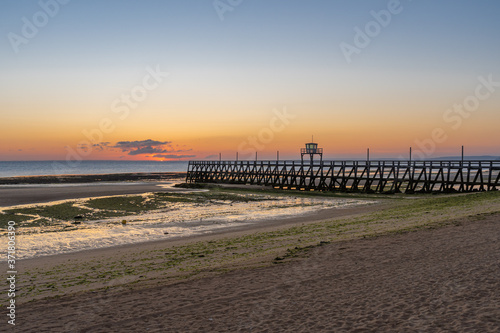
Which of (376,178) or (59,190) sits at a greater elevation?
(376,178)

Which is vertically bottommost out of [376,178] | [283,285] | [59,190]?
[59,190]

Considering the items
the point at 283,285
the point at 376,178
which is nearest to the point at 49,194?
the point at 376,178

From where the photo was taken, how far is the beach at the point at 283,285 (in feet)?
16.2

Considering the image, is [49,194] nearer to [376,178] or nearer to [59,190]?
[59,190]

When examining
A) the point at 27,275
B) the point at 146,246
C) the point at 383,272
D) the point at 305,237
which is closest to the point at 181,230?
the point at 146,246

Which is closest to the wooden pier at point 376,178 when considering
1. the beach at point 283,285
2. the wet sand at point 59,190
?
the wet sand at point 59,190

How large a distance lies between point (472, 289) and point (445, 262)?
1.60 m

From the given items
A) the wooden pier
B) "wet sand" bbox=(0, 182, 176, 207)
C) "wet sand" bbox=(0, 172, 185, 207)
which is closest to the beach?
"wet sand" bbox=(0, 182, 176, 207)

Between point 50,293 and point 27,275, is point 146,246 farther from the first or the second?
point 50,293

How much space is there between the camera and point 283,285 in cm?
639

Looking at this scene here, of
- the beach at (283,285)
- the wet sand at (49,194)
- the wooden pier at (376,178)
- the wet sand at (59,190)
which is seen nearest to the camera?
the beach at (283,285)

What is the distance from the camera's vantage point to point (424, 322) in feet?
15.2

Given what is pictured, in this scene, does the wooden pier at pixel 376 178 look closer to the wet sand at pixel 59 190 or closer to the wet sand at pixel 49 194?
the wet sand at pixel 59 190

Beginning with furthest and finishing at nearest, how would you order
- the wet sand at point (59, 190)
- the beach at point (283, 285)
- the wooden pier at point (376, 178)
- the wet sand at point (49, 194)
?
the wooden pier at point (376, 178) → the wet sand at point (59, 190) → the wet sand at point (49, 194) → the beach at point (283, 285)
